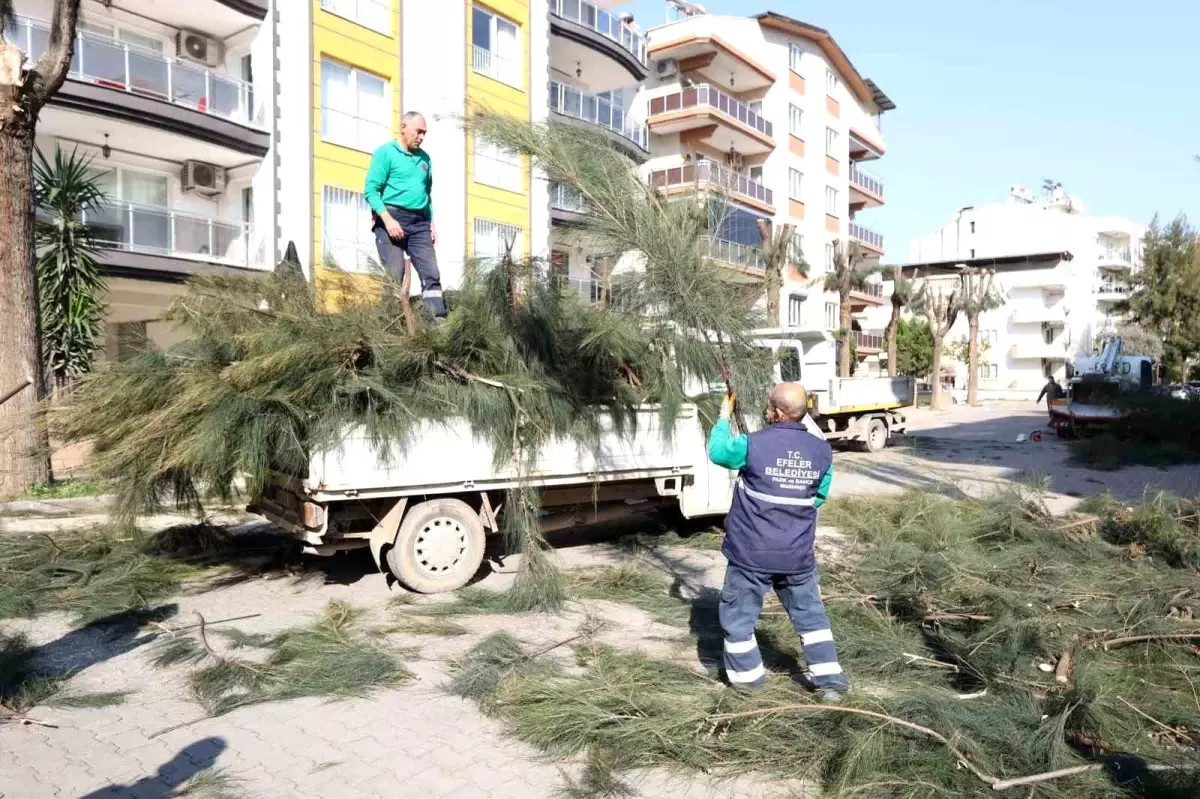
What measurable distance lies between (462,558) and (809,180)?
4069 cm

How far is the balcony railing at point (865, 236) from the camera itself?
48.6 meters

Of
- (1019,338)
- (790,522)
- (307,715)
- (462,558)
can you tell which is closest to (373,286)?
(462,558)

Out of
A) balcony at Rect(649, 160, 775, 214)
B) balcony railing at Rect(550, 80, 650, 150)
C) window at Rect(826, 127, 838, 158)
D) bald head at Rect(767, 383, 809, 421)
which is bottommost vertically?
bald head at Rect(767, 383, 809, 421)

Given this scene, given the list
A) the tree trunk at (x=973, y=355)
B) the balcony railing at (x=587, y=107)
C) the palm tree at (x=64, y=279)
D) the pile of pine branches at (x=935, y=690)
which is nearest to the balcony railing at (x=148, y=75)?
the palm tree at (x=64, y=279)

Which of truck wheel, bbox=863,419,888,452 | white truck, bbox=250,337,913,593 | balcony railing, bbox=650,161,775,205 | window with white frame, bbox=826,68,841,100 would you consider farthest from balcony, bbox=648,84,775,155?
balcony railing, bbox=650,161,775,205

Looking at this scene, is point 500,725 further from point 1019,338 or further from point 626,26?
point 1019,338

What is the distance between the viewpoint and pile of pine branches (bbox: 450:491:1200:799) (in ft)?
10.9

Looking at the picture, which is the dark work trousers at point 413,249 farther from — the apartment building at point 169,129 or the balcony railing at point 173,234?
the apartment building at point 169,129

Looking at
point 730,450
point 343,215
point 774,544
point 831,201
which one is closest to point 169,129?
point 343,215

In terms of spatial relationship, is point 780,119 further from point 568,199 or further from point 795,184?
point 568,199

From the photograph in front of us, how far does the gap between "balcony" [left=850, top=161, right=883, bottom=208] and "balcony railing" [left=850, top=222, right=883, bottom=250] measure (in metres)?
1.60

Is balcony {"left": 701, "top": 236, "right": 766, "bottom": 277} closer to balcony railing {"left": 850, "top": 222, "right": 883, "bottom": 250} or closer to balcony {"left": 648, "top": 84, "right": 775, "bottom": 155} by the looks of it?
balcony {"left": 648, "top": 84, "right": 775, "bottom": 155}

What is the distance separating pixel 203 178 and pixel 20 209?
10.3m

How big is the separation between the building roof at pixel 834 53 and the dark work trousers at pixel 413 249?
37.8 meters
